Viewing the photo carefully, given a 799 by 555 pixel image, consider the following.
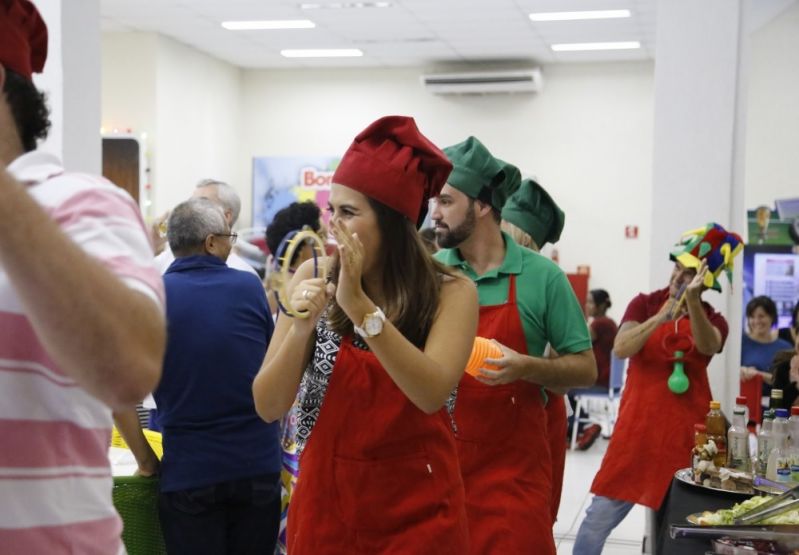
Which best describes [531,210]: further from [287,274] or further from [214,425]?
[287,274]

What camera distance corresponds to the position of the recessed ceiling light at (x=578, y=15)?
10.3m

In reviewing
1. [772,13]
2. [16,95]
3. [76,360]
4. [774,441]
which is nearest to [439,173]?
[16,95]

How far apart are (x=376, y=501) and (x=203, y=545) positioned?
1.35 m

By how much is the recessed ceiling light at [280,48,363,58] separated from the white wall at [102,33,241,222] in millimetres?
1073

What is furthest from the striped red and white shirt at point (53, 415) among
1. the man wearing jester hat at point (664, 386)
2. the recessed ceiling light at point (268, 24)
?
the recessed ceiling light at point (268, 24)

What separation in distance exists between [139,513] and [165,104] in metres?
9.22

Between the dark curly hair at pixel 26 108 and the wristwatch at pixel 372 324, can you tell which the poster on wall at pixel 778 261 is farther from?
the dark curly hair at pixel 26 108

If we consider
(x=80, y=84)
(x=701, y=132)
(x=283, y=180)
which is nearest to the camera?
(x=80, y=84)

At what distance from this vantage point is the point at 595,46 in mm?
11945

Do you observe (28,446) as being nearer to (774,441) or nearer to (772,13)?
(774,441)

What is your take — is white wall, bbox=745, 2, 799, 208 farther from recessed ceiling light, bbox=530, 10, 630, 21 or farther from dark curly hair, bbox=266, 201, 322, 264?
dark curly hair, bbox=266, 201, 322, 264

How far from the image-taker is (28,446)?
3.59ft

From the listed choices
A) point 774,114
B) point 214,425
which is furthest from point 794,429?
point 774,114

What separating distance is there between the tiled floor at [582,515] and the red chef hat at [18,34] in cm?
518
